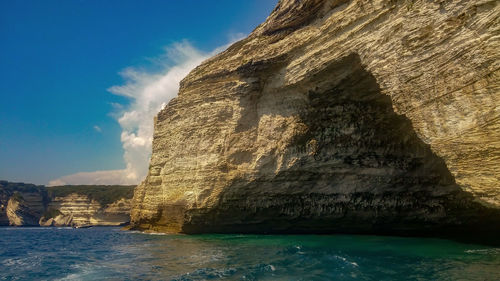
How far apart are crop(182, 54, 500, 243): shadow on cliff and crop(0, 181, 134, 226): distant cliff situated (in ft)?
145

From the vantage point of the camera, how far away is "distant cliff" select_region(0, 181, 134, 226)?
5716 centimetres

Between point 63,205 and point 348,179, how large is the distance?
6153cm

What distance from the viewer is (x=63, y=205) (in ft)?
204

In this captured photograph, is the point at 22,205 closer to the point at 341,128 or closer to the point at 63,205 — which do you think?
the point at 63,205

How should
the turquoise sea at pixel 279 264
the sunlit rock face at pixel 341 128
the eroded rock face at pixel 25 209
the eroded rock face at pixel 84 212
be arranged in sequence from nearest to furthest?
the turquoise sea at pixel 279 264 < the sunlit rock face at pixel 341 128 < the eroded rock face at pixel 84 212 < the eroded rock face at pixel 25 209

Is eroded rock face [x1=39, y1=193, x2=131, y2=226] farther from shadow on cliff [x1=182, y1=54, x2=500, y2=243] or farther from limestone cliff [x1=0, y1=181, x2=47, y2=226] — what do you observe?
shadow on cliff [x1=182, y1=54, x2=500, y2=243]

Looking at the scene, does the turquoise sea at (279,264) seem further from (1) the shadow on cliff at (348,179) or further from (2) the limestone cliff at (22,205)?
(2) the limestone cliff at (22,205)

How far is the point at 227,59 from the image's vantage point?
19797 mm

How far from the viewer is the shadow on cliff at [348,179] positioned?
14.5m

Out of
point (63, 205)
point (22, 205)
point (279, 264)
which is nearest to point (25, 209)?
point (22, 205)

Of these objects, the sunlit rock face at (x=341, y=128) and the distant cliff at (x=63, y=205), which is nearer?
the sunlit rock face at (x=341, y=128)

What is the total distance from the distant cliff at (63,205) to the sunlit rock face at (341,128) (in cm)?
3945

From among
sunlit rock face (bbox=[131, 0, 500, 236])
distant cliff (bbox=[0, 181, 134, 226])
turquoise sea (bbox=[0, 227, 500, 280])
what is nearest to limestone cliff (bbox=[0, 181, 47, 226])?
distant cliff (bbox=[0, 181, 134, 226])

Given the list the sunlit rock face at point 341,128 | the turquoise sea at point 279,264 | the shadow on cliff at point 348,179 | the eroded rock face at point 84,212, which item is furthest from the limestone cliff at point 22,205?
the turquoise sea at point 279,264
